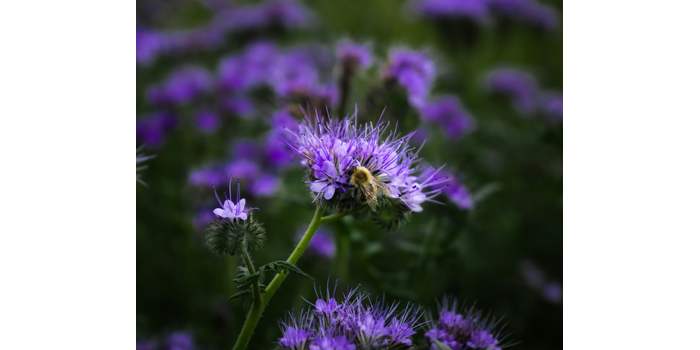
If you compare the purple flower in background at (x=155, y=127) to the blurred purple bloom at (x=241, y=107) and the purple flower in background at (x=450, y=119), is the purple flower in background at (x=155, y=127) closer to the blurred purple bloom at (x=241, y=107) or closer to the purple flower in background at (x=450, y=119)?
the blurred purple bloom at (x=241, y=107)

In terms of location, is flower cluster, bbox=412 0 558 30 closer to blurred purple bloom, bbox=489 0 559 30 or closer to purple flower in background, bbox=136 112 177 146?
blurred purple bloom, bbox=489 0 559 30

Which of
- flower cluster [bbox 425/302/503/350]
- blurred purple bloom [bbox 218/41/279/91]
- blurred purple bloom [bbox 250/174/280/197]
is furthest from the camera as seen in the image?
blurred purple bloom [bbox 218/41/279/91]

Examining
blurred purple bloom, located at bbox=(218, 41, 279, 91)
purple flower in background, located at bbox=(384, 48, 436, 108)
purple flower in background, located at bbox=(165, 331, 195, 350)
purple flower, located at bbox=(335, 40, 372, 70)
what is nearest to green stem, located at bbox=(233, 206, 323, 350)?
purple flower in background, located at bbox=(165, 331, 195, 350)

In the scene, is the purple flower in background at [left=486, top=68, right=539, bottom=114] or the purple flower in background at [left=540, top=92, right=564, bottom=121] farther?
the purple flower in background at [left=486, top=68, right=539, bottom=114]

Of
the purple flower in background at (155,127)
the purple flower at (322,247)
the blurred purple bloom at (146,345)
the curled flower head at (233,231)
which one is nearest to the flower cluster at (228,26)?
the purple flower in background at (155,127)
